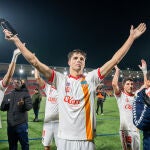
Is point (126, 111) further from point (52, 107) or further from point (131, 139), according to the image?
point (52, 107)

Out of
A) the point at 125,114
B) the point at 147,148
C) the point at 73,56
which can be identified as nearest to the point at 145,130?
the point at 147,148

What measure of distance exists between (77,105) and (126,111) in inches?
115

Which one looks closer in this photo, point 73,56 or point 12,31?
point 12,31

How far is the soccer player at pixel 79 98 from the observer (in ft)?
13.8

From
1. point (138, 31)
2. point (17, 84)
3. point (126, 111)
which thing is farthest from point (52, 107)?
point (138, 31)

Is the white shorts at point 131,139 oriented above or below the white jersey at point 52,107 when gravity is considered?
below

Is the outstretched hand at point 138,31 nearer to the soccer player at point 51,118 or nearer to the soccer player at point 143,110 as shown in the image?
the soccer player at point 143,110

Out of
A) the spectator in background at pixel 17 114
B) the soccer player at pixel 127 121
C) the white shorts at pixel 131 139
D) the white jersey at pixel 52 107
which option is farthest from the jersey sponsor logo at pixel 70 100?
the white jersey at pixel 52 107

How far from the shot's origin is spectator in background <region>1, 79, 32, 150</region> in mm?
7215

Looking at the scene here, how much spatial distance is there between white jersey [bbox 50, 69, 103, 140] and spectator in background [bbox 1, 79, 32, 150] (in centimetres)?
314

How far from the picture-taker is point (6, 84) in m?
6.05

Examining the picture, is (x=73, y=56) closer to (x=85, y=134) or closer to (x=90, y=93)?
(x=90, y=93)

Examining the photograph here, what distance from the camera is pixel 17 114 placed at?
7.40 metres

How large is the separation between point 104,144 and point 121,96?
3.75 m
